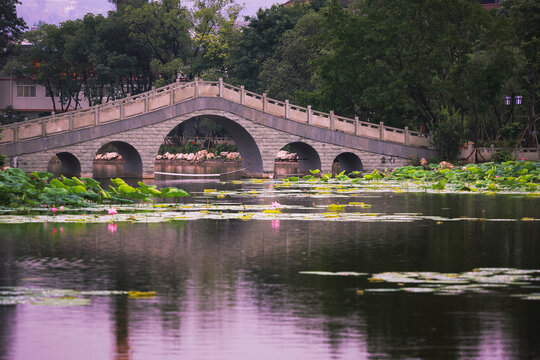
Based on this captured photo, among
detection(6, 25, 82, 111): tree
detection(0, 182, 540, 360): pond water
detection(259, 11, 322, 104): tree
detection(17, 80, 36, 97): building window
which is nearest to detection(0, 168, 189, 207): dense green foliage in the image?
detection(0, 182, 540, 360): pond water

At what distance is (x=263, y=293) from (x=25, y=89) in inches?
2817

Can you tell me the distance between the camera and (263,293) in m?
9.32

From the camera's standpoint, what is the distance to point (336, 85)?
1955 inches

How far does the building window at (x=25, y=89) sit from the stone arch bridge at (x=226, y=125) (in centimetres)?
3143

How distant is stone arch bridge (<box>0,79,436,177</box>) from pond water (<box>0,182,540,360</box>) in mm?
27513

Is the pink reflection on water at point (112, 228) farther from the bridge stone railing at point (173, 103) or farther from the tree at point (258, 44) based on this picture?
the tree at point (258, 44)

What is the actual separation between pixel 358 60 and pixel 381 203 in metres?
27.0

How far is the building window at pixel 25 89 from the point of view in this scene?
76.7 m

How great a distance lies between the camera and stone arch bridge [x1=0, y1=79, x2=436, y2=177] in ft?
140

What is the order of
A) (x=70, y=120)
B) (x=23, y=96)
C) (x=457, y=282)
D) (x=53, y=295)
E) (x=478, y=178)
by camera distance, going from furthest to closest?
(x=23, y=96), (x=70, y=120), (x=478, y=178), (x=457, y=282), (x=53, y=295)

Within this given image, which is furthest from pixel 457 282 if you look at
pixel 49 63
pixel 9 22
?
pixel 49 63

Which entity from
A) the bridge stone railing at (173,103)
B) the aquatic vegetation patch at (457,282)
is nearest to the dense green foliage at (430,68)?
the bridge stone railing at (173,103)

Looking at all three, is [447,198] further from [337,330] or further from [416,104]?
[416,104]

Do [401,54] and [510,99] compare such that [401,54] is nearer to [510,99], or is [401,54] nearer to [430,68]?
[430,68]
